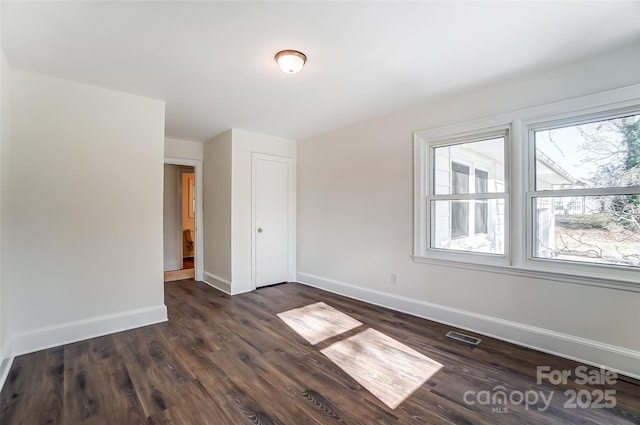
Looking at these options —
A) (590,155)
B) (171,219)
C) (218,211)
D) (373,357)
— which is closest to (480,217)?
(590,155)

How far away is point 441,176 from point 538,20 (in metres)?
1.73

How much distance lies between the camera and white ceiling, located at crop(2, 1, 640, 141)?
1.82 meters

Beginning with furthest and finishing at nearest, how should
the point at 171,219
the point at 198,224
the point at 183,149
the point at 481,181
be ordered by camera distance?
the point at 171,219
the point at 198,224
the point at 183,149
the point at 481,181

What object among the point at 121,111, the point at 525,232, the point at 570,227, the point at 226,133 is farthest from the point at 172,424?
the point at 226,133

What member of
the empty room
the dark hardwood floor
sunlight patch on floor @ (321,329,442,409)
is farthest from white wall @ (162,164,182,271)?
sunlight patch on floor @ (321,329,442,409)

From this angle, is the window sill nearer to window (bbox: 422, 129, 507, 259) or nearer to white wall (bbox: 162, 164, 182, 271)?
window (bbox: 422, 129, 507, 259)

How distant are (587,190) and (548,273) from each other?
2.55ft

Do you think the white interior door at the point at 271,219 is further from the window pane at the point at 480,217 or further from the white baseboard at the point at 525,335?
the window pane at the point at 480,217

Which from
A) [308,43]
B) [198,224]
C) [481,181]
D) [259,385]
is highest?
[308,43]

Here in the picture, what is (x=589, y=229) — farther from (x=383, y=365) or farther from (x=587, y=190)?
(x=383, y=365)

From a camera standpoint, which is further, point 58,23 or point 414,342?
point 414,342

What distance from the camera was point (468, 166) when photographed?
10.5ft

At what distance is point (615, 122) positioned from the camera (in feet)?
7.70

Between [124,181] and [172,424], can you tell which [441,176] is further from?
[124,181]
